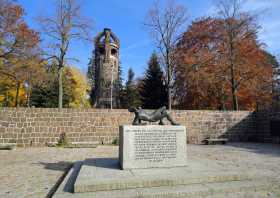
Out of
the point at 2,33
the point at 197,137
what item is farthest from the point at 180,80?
the point at 2,33

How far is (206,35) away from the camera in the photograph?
23828 millimetres

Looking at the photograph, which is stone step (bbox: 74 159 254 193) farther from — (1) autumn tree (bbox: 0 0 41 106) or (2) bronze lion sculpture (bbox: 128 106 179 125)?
(1) autumn tree (bbox: 0 0 41 106)

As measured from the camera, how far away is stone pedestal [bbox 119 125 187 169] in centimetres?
582

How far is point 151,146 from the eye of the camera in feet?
19.5

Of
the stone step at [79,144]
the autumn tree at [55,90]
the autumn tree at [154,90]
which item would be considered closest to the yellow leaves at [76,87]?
the autumn tree at [55,90]

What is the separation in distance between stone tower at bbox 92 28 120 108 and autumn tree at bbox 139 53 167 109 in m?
3.51

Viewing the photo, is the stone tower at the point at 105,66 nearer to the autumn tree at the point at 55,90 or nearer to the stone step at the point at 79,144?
the autumn tree at the point at 55,90

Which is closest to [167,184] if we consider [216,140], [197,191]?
[197,191]

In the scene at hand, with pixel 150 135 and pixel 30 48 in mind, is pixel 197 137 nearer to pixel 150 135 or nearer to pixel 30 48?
pixel 150 135

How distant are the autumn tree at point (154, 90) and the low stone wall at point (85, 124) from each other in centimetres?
988

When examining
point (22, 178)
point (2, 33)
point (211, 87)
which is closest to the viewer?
point (22, 178)

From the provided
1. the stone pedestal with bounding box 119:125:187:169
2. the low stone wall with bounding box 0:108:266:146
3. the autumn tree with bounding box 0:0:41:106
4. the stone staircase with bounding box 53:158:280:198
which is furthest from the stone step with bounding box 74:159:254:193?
the autumn tree with bounding box 0:0:41:106

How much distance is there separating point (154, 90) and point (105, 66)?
18.0 ft

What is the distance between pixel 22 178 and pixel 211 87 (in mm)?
19612
